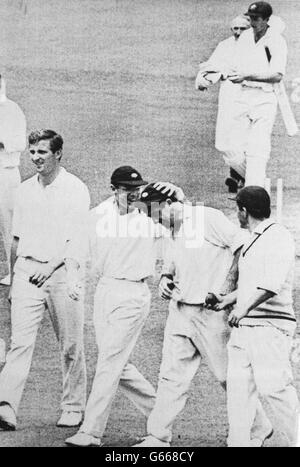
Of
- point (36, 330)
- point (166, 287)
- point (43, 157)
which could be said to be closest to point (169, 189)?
point (166, 287)

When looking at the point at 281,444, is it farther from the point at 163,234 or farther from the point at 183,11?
the point at 183,11

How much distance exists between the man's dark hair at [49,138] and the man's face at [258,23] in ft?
5.81

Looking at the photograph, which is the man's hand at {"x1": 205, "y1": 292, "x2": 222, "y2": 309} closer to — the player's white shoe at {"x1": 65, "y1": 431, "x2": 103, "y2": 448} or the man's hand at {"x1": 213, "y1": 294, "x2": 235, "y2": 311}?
the man's hand at {"x1": 213, "y1": 294, "x2": 235, "y2": 311}

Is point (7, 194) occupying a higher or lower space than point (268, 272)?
higher

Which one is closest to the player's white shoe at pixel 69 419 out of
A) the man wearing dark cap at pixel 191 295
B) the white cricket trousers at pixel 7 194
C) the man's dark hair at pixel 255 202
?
the man wearing dark cap at pixel 191 295

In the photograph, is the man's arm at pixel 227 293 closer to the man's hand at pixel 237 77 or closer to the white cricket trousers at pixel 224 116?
the white cricket trousers at pixel 224 116

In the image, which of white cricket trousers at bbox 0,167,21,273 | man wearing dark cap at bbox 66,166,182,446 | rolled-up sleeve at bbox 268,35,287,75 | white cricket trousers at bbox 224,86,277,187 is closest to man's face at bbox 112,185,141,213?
man wearing dark cap at bbox 66,166,182,446

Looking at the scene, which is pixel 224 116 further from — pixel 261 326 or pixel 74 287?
pixel 261 326

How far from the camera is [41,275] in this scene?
26.4 feet

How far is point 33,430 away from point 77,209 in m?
1.54

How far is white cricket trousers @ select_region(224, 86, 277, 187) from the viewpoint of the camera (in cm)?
913

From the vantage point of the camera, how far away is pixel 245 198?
768 cm

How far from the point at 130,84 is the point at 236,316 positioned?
8.50 ft

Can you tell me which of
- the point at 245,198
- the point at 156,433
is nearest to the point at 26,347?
the point at 156,433
